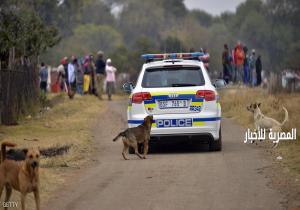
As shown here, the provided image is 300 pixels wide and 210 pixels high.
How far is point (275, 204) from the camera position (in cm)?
1193

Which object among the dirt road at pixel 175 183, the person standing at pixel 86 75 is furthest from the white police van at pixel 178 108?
the person standing at pixel 86 75

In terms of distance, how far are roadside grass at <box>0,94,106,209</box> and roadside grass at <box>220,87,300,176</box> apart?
143 inches

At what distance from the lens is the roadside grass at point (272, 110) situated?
16.6m

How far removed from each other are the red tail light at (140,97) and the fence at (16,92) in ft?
21.7

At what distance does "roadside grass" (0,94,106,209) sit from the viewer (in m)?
14.9

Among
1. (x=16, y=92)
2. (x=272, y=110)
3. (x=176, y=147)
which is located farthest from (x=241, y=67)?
(x=176, y=147)

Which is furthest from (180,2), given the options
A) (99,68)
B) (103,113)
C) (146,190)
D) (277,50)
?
(146,190)

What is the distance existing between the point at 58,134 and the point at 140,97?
4.93 m

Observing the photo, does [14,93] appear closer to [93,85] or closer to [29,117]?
[29,117]

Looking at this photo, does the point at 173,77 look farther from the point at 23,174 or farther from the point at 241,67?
the point at 241,67

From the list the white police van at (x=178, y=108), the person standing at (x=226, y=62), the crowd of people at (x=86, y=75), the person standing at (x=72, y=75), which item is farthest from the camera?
the crowd of people at (x=86, y=75)

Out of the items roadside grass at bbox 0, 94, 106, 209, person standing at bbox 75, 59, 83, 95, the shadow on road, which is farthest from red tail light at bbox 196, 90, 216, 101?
person standing at bbox 75, 59, 83, 95

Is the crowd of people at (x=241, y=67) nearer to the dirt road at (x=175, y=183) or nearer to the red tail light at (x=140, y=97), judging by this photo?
the dirt road at (x=175, y=183)

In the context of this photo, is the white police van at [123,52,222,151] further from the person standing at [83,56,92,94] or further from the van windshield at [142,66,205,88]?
the person standing at [83,56,92,94]
